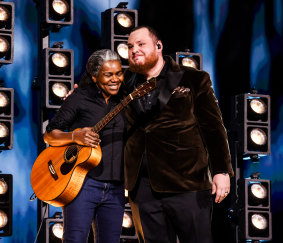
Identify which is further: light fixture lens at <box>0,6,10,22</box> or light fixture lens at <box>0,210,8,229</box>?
light fixture lens at <box>0,6,10,22</box>

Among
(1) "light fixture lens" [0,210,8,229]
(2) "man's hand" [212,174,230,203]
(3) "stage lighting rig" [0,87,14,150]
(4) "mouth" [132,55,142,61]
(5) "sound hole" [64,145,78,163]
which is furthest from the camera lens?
(3) "stage lighting rig" [0,87,14,150]

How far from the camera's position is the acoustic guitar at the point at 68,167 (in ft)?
9.95

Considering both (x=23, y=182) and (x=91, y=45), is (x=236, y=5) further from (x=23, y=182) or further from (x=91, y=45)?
(x=23, y=182)

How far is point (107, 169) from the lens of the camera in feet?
10.3

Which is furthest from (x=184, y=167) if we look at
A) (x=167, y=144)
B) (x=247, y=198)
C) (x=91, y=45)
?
(x=91, y=45)

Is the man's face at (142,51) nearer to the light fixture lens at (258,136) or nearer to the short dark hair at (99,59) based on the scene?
the short dark hair at (99,59)

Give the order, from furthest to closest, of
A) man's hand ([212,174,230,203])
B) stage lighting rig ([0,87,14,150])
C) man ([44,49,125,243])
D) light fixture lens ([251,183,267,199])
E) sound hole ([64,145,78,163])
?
light fixture lens ([251,183,267,199]) → stage lighting rig ([0,87,14,150]) → sound hole ([64,145,78,163]) → man ([44,49,125,243]) → man's hand ([212,174,230,203])

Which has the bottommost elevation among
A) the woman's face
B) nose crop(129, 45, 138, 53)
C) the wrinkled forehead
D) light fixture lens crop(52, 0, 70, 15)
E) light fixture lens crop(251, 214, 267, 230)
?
light fixture lens crop(251, 214, 267, 230)

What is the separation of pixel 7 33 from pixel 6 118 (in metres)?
0.65

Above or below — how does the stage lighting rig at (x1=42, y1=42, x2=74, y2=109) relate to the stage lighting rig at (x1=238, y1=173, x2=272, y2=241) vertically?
above

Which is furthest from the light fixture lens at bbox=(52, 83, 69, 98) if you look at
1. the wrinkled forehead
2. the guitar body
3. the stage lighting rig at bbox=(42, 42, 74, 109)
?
the wrinkled forehead

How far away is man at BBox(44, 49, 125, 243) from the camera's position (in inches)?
122

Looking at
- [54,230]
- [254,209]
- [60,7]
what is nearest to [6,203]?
[54,230]

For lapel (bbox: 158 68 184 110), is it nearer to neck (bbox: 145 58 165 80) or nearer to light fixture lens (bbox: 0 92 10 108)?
neck (bbox: 145 58 165 80)
